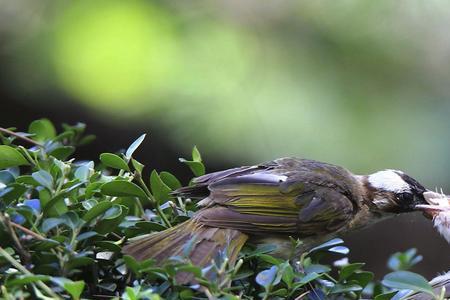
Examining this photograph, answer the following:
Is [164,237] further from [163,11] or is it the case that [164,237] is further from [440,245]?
[440,245]

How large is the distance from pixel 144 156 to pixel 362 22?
5.89 feet

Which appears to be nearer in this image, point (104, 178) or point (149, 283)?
point (149, 283)

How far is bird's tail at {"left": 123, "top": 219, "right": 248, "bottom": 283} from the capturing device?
2.30 meters

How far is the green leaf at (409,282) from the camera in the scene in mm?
2064

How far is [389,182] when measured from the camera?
152 inches

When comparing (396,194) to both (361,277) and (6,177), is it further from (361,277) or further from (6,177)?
(6,177)

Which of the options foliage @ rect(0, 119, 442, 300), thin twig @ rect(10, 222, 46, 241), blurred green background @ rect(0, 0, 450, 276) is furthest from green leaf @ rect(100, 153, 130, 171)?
blurred green background @ rect(0, 0, 450, 276)

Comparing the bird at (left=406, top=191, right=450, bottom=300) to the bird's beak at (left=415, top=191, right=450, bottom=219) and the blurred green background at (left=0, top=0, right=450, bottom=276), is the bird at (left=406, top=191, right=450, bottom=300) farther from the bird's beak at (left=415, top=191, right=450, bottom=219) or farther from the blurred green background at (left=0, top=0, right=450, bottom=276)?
the blurred green background at (left=0, top=0, right=450, bottom=276)

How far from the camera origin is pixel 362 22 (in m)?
5.94

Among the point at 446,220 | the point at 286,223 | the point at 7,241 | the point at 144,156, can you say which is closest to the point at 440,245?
the point at 144,156

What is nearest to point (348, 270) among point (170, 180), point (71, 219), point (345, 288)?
point (345, 288)

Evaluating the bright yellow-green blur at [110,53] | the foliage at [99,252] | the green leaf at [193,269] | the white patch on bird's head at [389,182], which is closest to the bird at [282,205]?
the white patch on bird's head at [389,182]

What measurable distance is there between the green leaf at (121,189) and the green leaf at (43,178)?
0.52 ft

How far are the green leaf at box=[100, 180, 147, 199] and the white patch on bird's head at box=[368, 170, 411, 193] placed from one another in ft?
5.75
